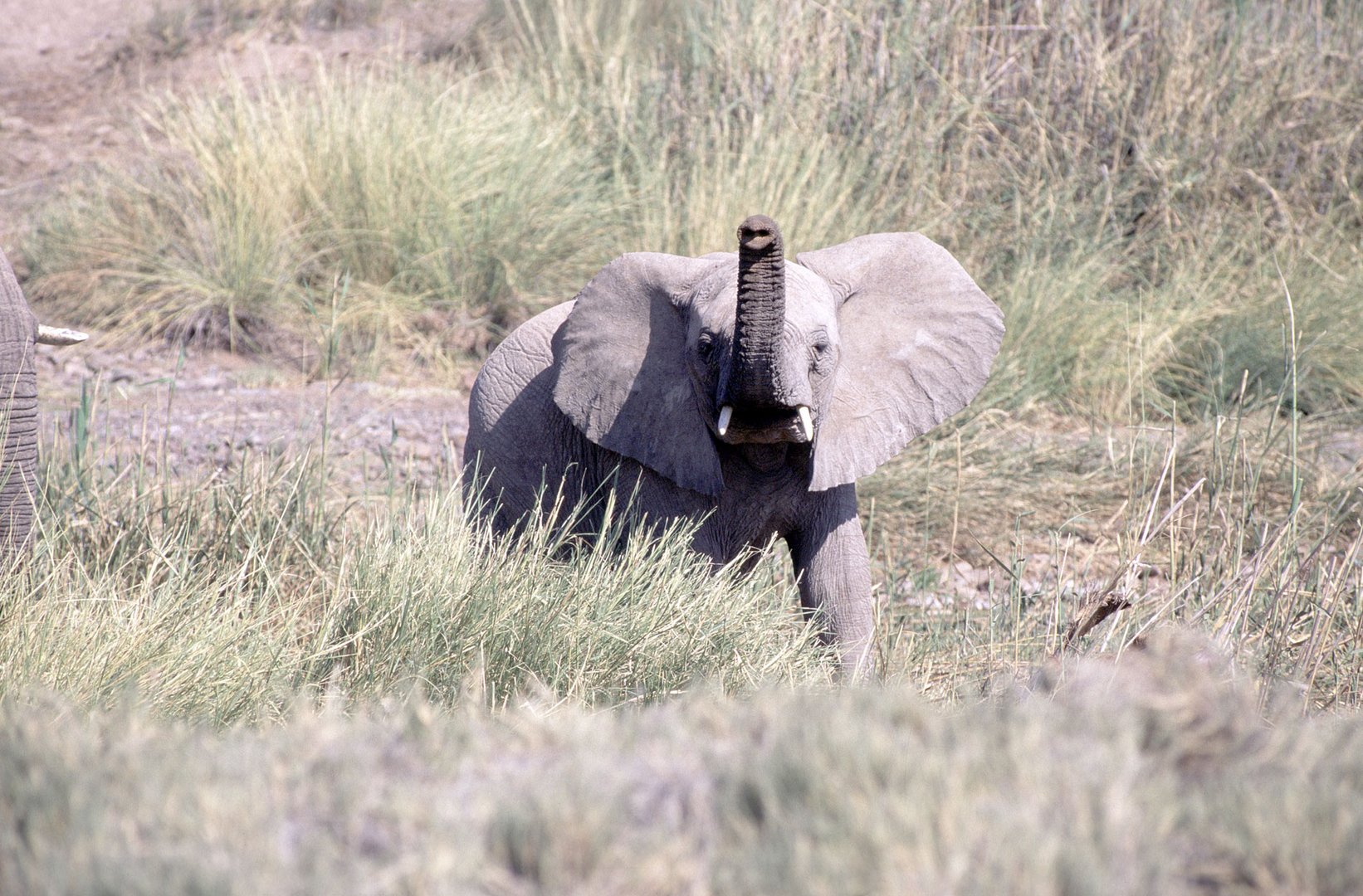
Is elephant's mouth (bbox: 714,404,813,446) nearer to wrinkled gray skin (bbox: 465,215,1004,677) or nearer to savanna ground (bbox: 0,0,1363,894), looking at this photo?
wrinkled gray skin (bbox: 465,215,1004,677)

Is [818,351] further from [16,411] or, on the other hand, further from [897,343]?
[16,411]

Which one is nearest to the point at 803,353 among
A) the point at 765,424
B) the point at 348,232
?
the point at 765,424

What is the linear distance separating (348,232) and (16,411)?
4436 mm

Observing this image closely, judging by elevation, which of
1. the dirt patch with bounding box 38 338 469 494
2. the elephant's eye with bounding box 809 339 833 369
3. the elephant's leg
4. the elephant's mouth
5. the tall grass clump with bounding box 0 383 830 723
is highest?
the elephant's eye with bounding box 809 339 833 369

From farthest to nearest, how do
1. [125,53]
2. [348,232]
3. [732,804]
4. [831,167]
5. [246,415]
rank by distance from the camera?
[125,53] < [348,232] < [831,167] < [246,415] < [732,804]

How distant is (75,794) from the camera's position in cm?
143

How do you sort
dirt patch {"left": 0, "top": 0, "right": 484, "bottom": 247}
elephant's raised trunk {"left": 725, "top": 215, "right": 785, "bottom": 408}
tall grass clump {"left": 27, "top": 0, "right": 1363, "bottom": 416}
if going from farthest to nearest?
dirt patch {"left": 0, "top": 0, "right": 484, "bottom": 247}
tall grass clump {"left": 27, "top": 0, "right": 1363, "bottom": 416}
elephant's raised trunk {"left": 725, "top": 215, "right": 785, "bottom": 408}

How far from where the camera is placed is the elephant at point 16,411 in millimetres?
3561

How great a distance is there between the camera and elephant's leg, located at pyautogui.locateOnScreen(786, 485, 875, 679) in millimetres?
3975

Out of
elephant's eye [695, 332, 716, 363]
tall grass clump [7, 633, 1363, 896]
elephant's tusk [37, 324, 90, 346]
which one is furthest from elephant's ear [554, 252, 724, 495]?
tall grass clump [7, 633, 1363, 896]

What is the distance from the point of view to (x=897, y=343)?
3896 mm

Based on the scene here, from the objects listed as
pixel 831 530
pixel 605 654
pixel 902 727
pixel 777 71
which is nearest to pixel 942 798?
pixel 902 727

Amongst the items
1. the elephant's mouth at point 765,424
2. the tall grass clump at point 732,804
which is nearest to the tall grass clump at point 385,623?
the elephant's mouth at point 765,424

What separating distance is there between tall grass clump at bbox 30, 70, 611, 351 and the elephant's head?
403 centimetres
